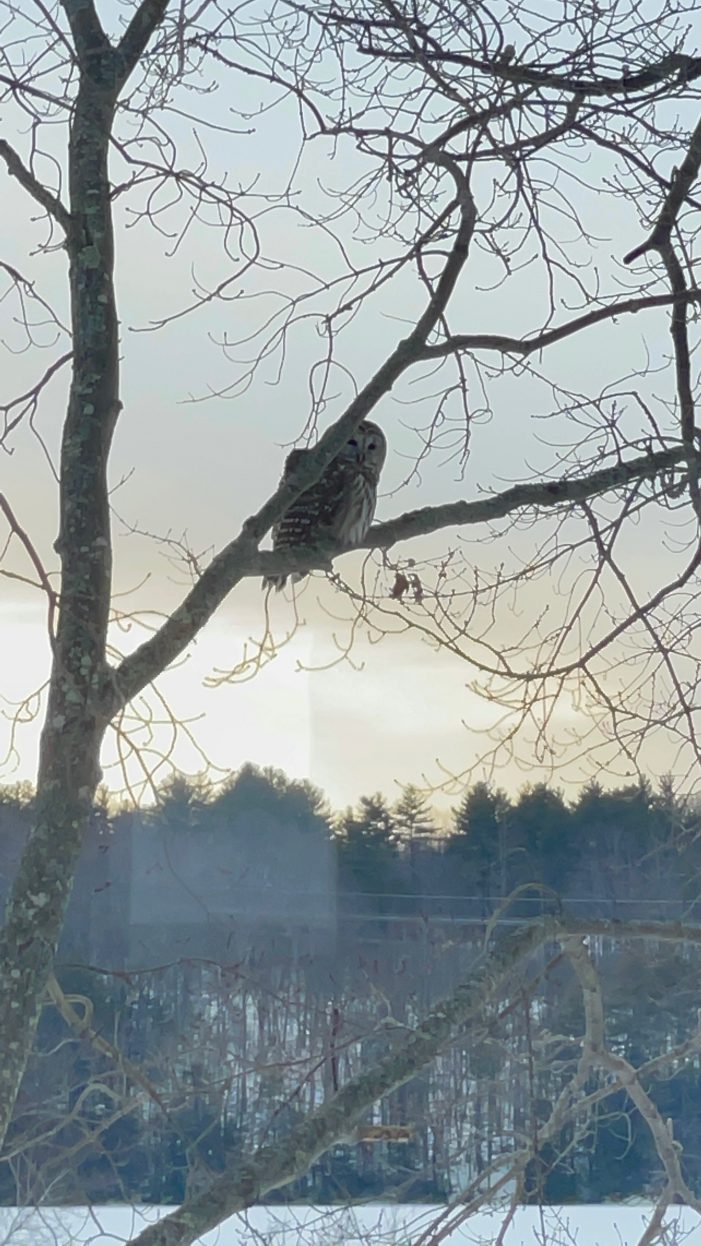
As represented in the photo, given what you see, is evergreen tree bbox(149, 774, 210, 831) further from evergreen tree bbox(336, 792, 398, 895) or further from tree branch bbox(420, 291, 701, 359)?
evergreen tree bbox(336, 792, 398, 895)

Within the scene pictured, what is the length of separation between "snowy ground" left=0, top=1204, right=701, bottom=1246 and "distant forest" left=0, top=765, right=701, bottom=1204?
4.1 inches

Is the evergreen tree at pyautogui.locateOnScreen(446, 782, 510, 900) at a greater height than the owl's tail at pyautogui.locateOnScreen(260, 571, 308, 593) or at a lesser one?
lesser

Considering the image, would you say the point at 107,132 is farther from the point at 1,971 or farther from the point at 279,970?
the point at 279,970

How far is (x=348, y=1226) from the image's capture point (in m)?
3.16

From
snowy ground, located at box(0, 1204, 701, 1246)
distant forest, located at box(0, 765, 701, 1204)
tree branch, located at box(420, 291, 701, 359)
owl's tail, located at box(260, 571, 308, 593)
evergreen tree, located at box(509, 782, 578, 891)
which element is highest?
tree branch, located at box(420, 291, 701, 359)

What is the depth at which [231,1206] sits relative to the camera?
155 cm

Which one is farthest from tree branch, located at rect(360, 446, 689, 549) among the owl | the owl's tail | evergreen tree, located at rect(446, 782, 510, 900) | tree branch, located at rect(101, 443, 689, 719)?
evergreen tree, located at rect(446, 782, 510, 900)

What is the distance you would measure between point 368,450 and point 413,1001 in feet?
6.35

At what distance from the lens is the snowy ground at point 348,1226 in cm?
250

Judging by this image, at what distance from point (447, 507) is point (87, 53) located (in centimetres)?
76

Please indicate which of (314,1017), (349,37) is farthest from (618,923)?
(349,37)

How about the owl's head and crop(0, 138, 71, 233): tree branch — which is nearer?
crop(0, 138, 71, 233): tree branch

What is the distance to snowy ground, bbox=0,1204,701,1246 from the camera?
2504mm

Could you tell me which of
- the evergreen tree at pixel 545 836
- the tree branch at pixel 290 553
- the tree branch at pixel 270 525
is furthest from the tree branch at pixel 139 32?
the evergreen tree at pixel 545 836
